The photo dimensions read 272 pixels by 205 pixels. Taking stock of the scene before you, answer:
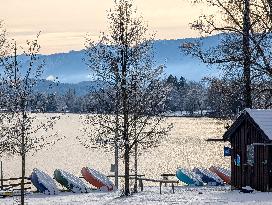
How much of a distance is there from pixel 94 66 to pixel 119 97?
2.02 meters

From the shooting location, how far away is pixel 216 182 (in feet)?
144

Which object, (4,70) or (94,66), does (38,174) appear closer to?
(94,66)

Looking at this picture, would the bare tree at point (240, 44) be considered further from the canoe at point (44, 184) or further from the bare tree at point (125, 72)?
the canoe at point (44, 184)

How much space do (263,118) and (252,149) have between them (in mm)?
1794

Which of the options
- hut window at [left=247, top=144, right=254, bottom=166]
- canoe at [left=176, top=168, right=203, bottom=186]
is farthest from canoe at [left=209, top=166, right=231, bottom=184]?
hut window at [left=247, top=144, right=254, bottom=166]

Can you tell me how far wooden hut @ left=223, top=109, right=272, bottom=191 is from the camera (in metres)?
26.6

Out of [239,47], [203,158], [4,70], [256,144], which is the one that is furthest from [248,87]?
[203,158]

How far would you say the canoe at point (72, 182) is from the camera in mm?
38844

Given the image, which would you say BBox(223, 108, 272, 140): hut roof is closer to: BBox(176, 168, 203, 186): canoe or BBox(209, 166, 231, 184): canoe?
BBox(176, 168, 203, 186): canoe

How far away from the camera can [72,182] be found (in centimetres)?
3975

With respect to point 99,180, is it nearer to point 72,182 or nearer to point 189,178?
point 72,182

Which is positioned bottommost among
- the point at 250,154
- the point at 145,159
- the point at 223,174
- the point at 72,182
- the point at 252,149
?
the point at 145,159

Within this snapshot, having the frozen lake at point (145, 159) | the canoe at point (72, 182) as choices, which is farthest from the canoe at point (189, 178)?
the frozen lake at point (145, 159)

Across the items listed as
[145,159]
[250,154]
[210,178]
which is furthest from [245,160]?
[145,159]
